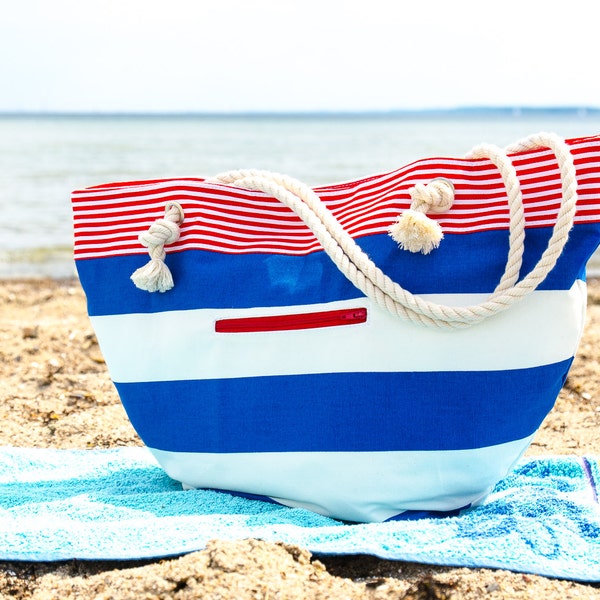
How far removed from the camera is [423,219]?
2008mm

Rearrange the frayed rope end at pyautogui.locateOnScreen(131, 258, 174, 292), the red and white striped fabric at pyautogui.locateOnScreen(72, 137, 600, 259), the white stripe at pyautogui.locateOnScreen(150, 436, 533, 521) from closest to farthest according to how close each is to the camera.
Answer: the red and white striped fabric at pyautogui.locateOnScreen(72, 137, 600, 259) → the white stripe at pyautogui.locateOnScreen(150, 436, 533, 521) → the frayed rope end at pyautogui.locateOnScreen(131, 258, 174, 292)

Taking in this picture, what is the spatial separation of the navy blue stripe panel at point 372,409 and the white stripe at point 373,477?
0.10 feet

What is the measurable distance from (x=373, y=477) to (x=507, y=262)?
700mm

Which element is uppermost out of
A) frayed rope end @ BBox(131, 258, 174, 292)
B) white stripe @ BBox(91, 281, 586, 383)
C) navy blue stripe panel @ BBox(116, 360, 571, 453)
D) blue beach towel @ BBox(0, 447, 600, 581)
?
frayed rope end @ BBox(131, 258, 174, 292)

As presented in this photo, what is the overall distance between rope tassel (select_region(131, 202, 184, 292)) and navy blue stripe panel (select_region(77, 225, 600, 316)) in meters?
0.05

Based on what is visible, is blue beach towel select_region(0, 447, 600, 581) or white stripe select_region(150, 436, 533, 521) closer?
blue beach towel select_region(0, 447, 600, 581)

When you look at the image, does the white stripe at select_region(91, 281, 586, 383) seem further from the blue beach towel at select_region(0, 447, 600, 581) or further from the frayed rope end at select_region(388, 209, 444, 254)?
the blue beach towel at select_region(0, 447, 600, 581)

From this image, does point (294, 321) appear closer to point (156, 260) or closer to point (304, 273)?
point (304, 273)

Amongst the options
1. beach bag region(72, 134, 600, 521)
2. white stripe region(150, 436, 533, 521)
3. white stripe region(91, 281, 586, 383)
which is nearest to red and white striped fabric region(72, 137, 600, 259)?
beach bag region(72, 134, 600, 521)

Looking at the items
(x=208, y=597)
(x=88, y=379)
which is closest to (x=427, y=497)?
(x=208, y=597)

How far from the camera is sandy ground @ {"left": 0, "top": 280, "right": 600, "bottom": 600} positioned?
1769mm

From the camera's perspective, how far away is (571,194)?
198 cm

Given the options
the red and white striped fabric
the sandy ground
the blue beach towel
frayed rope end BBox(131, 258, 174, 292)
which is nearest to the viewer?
the sandy ground

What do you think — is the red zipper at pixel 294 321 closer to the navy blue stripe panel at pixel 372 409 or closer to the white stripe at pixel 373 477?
the navy blue stripe panel at pixel 372 409
